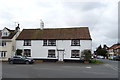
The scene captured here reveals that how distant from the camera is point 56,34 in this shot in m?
38.1

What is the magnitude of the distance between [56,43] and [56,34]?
2409mm

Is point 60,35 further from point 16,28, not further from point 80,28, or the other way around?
point 16,28

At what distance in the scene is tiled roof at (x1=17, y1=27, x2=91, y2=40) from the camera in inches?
1441

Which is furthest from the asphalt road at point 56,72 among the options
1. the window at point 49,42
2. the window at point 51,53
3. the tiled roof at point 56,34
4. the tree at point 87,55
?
the tiled roof at point 56,34

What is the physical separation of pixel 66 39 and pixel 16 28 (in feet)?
39.4

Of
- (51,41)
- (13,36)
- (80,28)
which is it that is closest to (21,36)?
(13,36)

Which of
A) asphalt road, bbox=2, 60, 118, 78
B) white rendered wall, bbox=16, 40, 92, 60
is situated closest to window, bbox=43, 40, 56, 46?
white rendered wall, bbox=16, 40, 92, 60

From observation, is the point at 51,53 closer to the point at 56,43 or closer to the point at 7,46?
the point at 56,43

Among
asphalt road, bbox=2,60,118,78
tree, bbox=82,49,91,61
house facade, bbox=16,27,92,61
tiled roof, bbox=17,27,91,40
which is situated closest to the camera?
asphalt road, bbox=2,60,118,78

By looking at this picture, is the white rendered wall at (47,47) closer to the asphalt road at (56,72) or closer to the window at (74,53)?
the window at (74,53)

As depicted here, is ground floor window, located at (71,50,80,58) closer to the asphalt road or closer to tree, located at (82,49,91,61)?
tree, located at (82,49,91,61)

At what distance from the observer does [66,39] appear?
36.0 m

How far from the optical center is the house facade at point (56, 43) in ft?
116

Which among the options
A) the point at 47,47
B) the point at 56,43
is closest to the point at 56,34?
the point at 56,43
